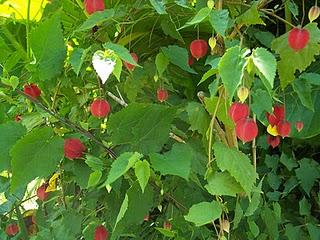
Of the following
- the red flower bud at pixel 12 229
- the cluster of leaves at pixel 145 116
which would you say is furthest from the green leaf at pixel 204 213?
the red flower bud at pixel 12 229

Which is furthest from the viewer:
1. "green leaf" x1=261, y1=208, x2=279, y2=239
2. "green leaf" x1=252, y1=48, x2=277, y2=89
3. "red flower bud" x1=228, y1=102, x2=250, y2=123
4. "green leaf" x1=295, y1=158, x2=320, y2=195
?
"green leaf" x1=295, y1=158, x2=320, y2=195

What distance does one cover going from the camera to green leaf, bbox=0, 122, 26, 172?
95 cm

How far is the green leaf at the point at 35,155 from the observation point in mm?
911

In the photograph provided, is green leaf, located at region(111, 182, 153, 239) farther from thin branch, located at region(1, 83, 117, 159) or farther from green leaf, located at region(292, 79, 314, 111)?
green leaf, located at region(292, 79, 314, 111)

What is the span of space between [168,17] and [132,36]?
0.45 ft

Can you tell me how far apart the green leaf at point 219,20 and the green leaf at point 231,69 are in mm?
100

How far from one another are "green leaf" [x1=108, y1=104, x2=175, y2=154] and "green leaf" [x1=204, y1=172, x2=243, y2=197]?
0.36 ft

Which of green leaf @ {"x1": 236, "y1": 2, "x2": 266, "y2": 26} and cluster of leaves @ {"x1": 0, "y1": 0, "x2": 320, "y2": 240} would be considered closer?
cluster of leaves @ {"x1": 0, "y1": 0, "x2": 320, "y2": 240}

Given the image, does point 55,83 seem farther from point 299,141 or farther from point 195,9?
point 299,141

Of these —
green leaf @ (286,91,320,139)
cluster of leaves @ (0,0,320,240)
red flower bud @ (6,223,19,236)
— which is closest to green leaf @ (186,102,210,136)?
cluster of leaves @ (0,0,320,240)

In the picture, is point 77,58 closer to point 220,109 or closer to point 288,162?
point 220,109

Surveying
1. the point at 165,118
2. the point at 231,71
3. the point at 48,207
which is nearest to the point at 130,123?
the point at 165,118

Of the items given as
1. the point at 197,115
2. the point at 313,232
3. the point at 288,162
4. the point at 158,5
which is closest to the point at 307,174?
the point at 288,162

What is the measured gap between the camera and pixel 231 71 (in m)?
0.69
